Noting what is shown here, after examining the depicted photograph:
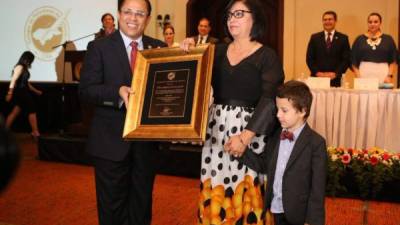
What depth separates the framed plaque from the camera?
1994mm

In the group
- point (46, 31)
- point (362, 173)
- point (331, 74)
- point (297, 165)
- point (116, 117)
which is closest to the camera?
point (297, 165)

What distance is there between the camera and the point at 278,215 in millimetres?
2178

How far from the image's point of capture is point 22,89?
805 cm

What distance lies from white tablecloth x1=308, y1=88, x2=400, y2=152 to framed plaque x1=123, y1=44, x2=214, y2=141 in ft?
11.8

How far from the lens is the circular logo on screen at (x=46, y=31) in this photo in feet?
30.7

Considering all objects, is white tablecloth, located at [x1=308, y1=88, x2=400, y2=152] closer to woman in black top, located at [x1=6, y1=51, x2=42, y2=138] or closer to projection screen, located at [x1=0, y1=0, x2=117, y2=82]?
woman in black top, located at [x1=6, y1=51, x2=42, y2=138]

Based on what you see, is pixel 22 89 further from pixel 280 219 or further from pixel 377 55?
pixel 280 219

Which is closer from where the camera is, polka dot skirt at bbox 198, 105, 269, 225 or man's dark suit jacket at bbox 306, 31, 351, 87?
polka dot skirt at bbox 198, 105, 269, 225

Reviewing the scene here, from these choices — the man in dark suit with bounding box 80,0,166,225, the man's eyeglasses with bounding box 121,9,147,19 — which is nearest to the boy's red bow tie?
the man in dark suit with bounding box 80,0,166,225

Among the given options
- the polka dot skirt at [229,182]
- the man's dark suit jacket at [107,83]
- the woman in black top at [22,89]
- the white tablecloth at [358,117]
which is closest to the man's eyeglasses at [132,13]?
the man's dark suit jacket at [107,83]

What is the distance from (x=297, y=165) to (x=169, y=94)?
2.12 feet

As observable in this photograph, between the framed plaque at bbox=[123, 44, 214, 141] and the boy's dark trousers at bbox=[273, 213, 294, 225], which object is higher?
the framed plaque at bbox=[123, 44, 214, 141]

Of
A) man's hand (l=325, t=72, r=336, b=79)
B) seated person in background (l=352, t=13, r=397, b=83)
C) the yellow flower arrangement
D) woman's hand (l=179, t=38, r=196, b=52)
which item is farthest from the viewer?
man's hand (l=325, t=72, r=336, b=79)

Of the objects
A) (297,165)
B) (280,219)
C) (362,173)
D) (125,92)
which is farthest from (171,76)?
(362,173)
